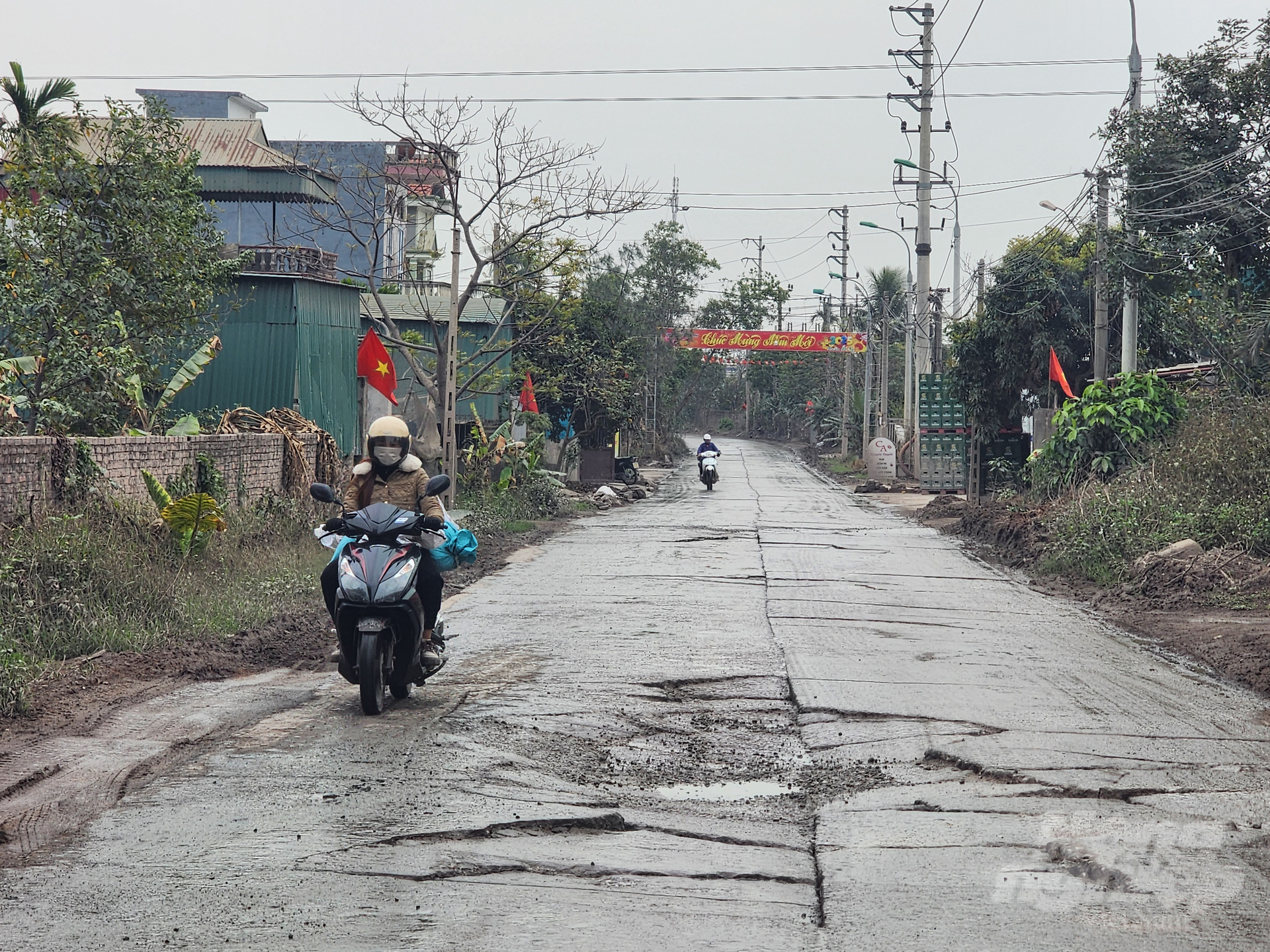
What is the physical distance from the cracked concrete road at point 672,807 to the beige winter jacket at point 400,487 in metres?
1.14

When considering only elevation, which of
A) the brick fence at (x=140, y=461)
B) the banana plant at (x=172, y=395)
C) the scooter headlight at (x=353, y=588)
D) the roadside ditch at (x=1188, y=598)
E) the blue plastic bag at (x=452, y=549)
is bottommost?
the roadside ditch at (x=1188, y=598)

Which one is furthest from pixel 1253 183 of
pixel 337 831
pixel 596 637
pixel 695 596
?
pixel 337 831

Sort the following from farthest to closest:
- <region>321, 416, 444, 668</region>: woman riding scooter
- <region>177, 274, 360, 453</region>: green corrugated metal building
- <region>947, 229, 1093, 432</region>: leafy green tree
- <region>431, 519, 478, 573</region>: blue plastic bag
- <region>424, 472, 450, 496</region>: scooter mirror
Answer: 1. <region>947, 229, 1093, 432</region>: leafy green tree
2. <region>177, 274, 360, 453</region>: green corrugated metal building
3. <region>321, 416, 444, 668</region>: woman riding scooter
4. <region>431, 519, 478, 573</region>: blue plastic bag
5. <region>424, 472, 450, 496</region>: scooter mirror

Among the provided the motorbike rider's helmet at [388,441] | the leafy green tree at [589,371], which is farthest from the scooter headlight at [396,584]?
the leafy green tree at [589,371]

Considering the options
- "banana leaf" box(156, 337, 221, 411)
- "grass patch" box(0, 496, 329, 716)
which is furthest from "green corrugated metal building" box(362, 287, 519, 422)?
"grass patch" box(0, 496, 329, 716)

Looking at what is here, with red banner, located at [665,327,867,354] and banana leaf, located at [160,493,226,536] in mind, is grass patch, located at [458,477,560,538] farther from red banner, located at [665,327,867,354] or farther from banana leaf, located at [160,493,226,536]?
red banner, located at [665,327,867,354]

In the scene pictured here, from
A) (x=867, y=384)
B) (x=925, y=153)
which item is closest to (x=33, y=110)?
(x=925, y=153)

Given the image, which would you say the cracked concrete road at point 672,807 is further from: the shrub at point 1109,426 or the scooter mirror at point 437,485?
the shrub at point 1109,426

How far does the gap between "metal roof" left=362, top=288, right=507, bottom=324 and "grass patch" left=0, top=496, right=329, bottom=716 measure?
18.7 metres

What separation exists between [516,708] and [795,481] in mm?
34820

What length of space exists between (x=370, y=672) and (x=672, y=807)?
2227 millimetres

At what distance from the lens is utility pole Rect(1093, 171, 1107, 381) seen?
70.0ft

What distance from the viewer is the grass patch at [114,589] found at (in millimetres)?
8406

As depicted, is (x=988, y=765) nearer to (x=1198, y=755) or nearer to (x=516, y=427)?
(x=1198, y=755)
